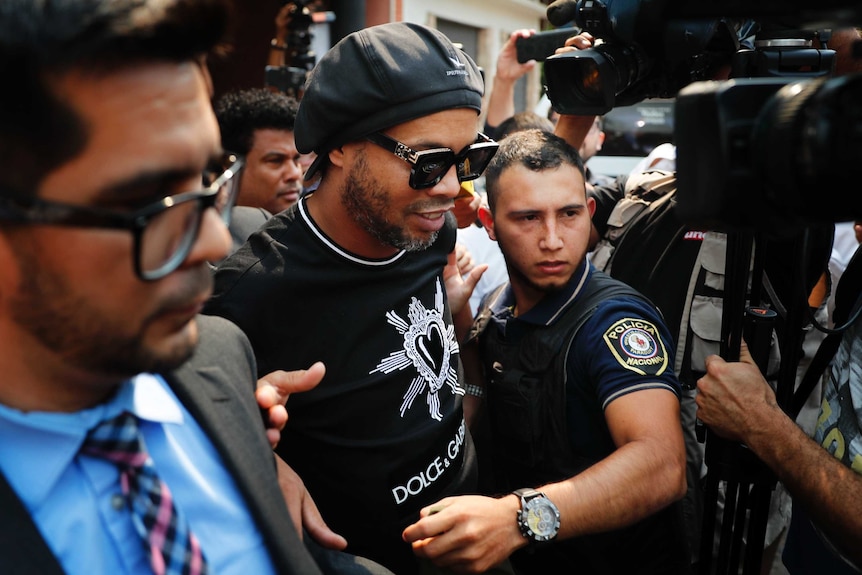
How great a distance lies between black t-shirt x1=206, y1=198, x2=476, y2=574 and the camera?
1.88 m

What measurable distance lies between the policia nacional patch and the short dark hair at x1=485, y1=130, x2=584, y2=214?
679 mm

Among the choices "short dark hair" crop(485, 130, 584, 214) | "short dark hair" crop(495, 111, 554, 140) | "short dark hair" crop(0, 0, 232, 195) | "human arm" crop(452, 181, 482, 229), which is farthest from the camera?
"short dark hair" crop(495, 111, 554, 140)

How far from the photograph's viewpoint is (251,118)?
4145 mm

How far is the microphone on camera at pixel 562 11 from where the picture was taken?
8.31 ft

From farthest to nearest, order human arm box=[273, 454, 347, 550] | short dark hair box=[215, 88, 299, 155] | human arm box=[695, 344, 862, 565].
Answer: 1. short dark hair box=[215, 88, 299, 155]
2. human arm box=[695, 344, 862, 565]
3. human arm box=[273, 454, 347, 550]

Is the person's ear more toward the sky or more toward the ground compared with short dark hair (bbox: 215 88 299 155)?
more toward the sky

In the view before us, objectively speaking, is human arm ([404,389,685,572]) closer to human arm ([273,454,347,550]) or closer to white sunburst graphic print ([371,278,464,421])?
human arm ([273,454,347,550])

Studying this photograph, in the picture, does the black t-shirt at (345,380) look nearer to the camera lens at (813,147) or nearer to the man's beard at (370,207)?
the man's beard at (370,207)

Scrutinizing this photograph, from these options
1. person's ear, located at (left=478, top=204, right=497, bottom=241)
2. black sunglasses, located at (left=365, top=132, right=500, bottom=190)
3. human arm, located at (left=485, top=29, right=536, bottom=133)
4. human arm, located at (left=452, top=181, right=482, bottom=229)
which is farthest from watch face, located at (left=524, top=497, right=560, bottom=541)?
human arm, located at (left=485, top=29, right=536, bottom=133)

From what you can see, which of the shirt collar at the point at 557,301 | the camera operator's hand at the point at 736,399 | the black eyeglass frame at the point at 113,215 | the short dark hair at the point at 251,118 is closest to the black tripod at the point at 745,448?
the camera operator's hand at the point at 736,399

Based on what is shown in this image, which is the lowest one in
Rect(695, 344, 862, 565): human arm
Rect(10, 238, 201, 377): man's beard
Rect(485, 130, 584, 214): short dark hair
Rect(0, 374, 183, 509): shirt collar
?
Rect(695, 344, 862, 565): human arm

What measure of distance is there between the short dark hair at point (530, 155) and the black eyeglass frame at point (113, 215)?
155cm

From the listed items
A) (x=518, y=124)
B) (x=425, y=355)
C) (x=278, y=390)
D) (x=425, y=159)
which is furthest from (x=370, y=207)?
(x=518, y=124)

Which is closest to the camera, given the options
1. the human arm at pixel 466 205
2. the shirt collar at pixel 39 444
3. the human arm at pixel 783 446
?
the shirt collar at pixel 39 444
